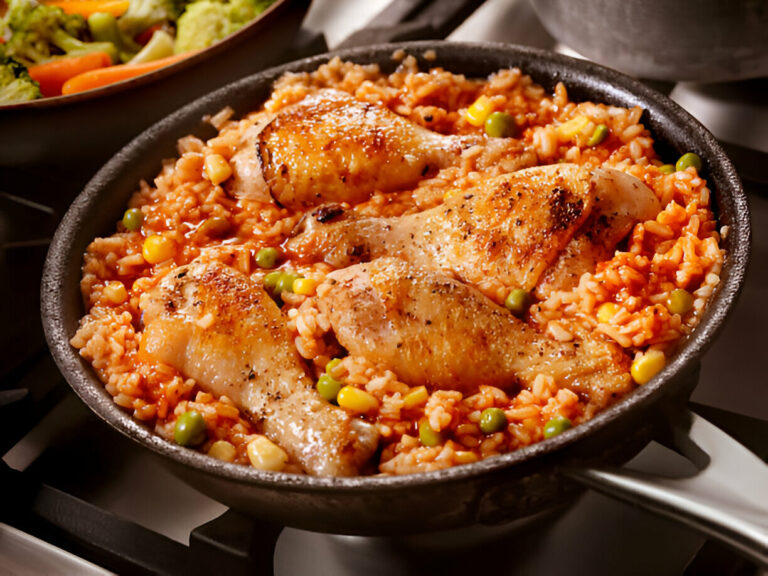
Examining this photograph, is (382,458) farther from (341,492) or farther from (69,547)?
(69,547)

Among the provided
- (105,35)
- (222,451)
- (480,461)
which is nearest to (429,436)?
(480,461)

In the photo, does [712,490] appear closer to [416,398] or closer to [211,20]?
[416,398]

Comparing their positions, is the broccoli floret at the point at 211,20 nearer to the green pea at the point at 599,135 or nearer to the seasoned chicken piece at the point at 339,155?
the seasoned chicken piece at the point at 339,155

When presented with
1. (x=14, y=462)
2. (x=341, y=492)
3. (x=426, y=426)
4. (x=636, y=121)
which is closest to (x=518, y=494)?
(x=426, y=426)

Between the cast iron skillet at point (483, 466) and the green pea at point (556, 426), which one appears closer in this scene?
the cast iron skillet at point (483, 466)

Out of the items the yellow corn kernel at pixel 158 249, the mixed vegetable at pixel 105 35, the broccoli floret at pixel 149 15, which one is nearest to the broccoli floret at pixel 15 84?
the mixed vegetable at pixel 105 35

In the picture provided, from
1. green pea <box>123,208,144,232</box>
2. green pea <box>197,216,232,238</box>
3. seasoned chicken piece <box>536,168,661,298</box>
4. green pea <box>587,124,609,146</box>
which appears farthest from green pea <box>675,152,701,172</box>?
green pea <box>123,208,144,232</box>

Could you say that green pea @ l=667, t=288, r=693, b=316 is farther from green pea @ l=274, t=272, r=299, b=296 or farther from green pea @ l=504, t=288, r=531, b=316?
green pea @ l=274, t=272, r=299, b=296
